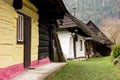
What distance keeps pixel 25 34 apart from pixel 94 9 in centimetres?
8146

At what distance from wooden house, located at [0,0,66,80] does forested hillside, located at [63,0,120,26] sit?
55033mm

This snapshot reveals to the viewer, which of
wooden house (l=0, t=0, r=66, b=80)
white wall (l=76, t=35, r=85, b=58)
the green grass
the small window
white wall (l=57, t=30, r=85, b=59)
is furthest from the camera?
white wall (l=76, t=35, r=85, b=58)

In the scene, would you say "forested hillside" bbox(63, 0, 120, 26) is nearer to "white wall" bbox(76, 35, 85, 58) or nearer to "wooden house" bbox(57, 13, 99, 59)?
"white wall" bbox(76, 35, 85, 58)

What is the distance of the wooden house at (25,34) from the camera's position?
8492 millimetres

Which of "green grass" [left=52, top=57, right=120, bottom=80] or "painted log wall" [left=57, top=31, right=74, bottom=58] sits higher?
"painted log wall" [left=57, top=31, right=74, bottom=58]

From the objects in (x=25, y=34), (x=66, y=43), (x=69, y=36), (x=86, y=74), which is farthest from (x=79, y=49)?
(x=25, y=34)

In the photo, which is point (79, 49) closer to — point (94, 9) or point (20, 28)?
point (20, 28)

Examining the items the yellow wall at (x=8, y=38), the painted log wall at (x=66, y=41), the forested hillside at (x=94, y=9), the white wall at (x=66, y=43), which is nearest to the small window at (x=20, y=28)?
the yellow wall at (x=8, y=38)

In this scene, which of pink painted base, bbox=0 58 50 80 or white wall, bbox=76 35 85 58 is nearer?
pink painted base, bbox=0 58 50 80

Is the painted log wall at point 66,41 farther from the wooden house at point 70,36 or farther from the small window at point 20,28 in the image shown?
the small window at point 20,28

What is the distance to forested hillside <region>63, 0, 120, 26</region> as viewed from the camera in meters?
78.3

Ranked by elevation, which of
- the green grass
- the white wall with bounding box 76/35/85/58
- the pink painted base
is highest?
the white wall with bounding box 76/35/85/58

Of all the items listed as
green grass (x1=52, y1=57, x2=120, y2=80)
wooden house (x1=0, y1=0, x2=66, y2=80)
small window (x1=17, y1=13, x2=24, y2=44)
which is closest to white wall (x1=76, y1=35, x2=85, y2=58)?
wooden house (x1=0, y1=0, x2=66, y2=80)

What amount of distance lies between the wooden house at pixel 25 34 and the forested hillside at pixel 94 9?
181 ft
